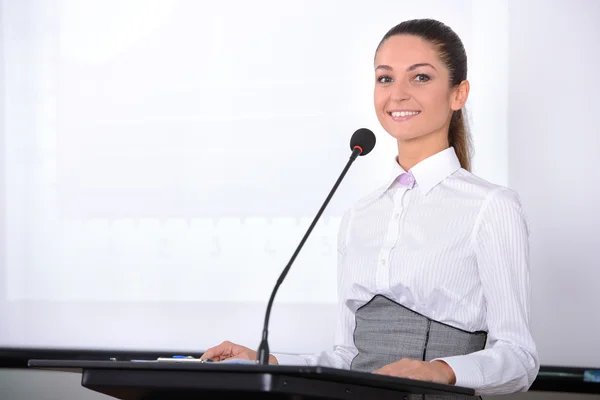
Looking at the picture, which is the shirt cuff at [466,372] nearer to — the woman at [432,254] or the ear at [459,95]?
the woman at [432,254]

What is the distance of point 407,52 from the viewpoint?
1.83 metres

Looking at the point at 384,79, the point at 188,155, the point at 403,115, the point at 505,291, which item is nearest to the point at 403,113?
the point at 403,115

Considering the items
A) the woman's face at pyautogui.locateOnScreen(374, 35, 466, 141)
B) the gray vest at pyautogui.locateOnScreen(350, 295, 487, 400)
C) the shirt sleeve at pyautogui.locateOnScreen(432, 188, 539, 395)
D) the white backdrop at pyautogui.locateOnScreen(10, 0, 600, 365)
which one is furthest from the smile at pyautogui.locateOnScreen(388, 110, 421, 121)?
the white backdrop at pyautogui.locateOnScreen(10, 0, 600, 365)

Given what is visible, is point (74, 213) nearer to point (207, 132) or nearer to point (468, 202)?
point (207, 132)

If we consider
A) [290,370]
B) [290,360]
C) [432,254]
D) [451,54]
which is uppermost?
[451,54]

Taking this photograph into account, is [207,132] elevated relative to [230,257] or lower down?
elevated

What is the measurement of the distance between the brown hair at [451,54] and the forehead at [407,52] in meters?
0.01

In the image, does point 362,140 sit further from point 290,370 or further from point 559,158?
point 559,158

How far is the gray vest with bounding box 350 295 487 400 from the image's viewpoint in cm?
162

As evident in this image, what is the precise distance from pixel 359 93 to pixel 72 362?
162 cm

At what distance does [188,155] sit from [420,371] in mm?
1587

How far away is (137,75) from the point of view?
2832 millimetres

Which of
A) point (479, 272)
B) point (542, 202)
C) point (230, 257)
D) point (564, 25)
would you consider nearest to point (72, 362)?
point (479, 272)

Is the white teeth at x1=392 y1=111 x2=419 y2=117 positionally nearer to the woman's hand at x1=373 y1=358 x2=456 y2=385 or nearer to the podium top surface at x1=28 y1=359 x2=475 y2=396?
the woman's hand at x1=373 y1=358 x2=456 y2=385
